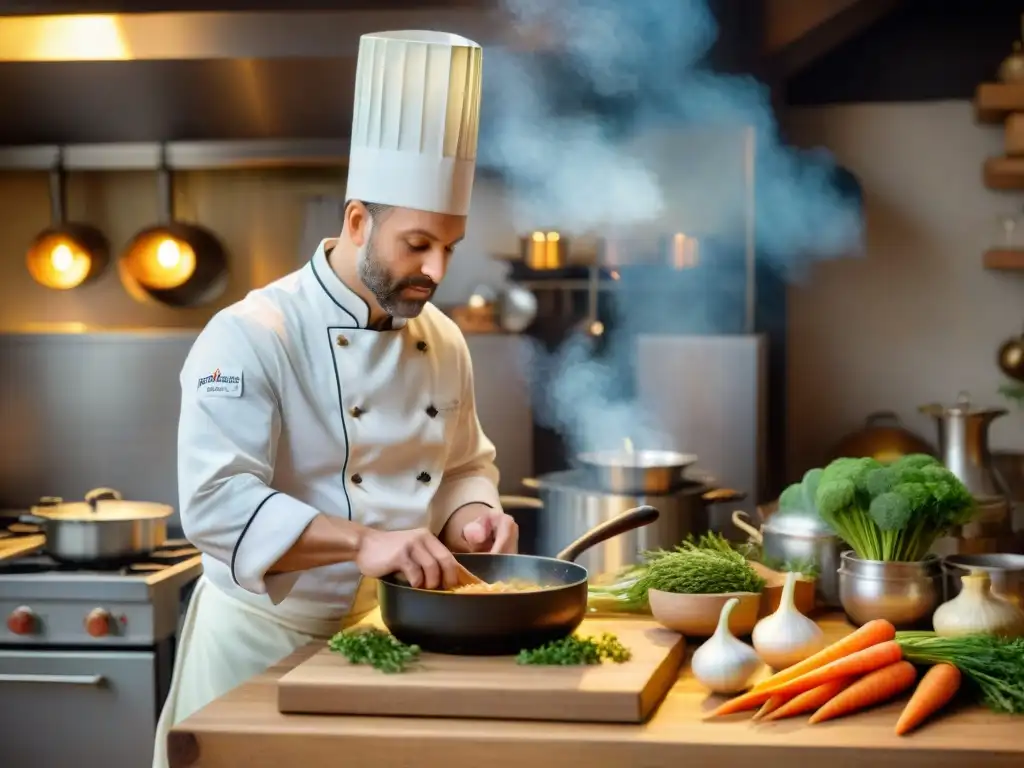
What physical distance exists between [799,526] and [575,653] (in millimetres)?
713

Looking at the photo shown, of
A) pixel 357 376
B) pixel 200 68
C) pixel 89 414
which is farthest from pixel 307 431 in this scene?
pixel 89 414

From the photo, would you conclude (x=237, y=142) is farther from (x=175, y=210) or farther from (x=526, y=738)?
(x=526, y=738)

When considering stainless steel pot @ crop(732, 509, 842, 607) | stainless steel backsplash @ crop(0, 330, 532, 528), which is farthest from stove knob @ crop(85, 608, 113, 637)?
stainless steel pot @ crop(732, 509, 842, 607)

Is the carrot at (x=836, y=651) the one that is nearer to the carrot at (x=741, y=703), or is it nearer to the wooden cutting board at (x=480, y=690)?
the carrot at (x=741, y=703)

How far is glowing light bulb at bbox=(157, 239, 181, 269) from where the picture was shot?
14.3 feet

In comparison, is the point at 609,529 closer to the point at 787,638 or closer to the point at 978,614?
the point at 787,638

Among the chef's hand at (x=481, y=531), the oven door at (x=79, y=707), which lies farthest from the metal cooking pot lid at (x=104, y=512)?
the chef's hand at (x=481, y=531)

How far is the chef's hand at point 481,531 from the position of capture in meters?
2.27

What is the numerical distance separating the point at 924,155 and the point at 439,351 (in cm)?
273

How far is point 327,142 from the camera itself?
4223 mm

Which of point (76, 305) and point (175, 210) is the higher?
point (175, 210)

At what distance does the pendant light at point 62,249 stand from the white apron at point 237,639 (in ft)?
7.74

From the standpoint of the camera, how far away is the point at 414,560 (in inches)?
76.9

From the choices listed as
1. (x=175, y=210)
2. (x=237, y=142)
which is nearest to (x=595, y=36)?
(x=237, y=142)
